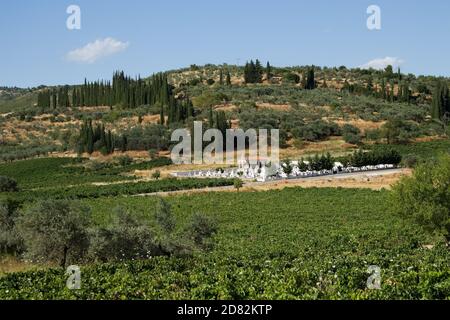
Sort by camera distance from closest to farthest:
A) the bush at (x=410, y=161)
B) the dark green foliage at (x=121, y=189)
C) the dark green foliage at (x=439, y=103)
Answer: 1. the dark green foliage at (x=121, y=189)
2. the bush at (x=410, y=161)
3. the dark green foliage at (x=439, y=103)

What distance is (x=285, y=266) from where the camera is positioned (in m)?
24.1

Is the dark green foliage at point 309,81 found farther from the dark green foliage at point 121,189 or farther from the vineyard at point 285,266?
the vineyard at point 285,266

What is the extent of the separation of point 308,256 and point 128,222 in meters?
9.10

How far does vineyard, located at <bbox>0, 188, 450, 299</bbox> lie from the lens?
17234 millimetres

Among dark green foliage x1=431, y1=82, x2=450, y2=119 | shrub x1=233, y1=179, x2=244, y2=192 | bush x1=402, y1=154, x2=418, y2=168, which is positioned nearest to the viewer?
shrub x1=233, y1=179, x2=244, y2=192

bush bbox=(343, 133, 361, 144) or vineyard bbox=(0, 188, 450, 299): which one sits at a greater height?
bush bbox=(343, 133, 361, 144)

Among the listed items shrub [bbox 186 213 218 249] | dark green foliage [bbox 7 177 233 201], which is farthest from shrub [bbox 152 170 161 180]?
shrub [bbox 186 213 218 249]

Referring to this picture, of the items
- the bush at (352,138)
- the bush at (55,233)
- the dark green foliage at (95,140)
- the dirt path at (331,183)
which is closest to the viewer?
the bush at (55,233)

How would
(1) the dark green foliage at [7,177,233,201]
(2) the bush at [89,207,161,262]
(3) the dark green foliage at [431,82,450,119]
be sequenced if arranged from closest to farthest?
(2) the bush at [89,207,161,262], (1) the dark green foliage at [7,177,233,201], (3) the dark green foliage at [431,82,450,119]

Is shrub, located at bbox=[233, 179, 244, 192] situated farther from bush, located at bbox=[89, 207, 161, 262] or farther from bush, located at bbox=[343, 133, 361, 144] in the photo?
bush, located at bbox=[89, 207, 161, 262]

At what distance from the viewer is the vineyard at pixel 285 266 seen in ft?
56.5

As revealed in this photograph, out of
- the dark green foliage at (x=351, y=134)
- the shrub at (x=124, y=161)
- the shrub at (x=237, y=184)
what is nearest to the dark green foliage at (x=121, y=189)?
the shrub at (x=237, y=184)

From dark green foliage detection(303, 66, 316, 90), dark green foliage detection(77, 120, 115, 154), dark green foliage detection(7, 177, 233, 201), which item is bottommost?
dark green foliage detection(7, 177, 233, 201)

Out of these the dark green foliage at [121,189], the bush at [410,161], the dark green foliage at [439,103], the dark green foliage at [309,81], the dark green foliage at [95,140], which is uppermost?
the dark green foliage at [309,81]
